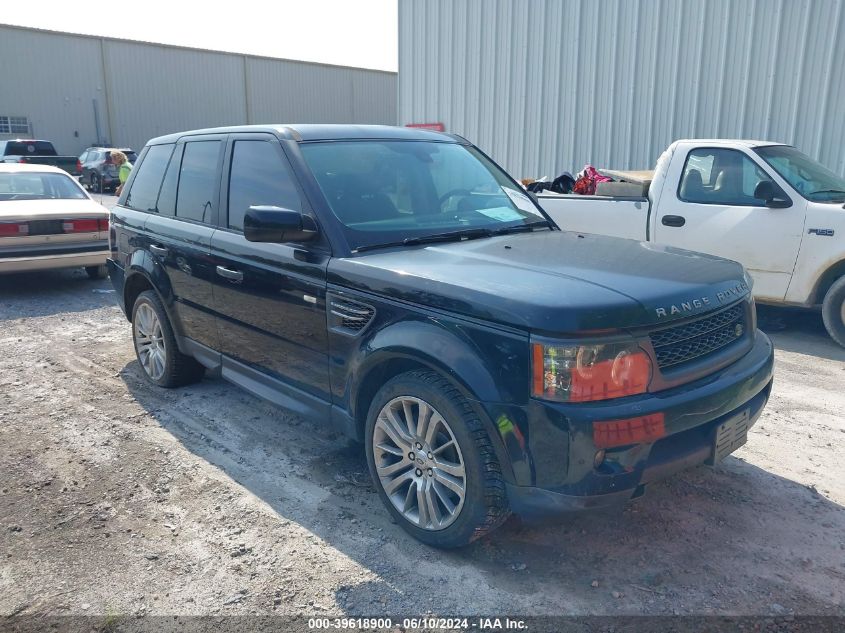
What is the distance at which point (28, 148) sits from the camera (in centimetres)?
2414

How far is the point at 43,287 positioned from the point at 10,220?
134cm

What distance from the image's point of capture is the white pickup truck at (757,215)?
6.05m

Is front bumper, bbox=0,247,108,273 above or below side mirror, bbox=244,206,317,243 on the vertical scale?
below

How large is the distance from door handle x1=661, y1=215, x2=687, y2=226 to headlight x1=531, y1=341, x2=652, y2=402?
4467 mm

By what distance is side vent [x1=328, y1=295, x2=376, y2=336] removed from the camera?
124 inches

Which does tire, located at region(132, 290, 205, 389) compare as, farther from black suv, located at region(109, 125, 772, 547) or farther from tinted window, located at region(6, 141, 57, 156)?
tinted window, located at region(6, 141, 57, 156)

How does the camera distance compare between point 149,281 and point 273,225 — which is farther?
point 149,281

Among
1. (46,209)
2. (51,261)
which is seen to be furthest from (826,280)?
(46,209)

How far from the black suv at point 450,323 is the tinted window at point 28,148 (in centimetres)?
2325

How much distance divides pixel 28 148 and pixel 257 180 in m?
24.5

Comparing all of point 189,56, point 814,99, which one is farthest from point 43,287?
point 189,56

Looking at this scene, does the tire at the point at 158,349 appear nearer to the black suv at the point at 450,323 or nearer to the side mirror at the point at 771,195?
the black suv at the point at 450,323

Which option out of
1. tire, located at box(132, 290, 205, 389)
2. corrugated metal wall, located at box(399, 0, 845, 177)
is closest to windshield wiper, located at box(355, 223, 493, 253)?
tire, located at box(132, 290, 205, 389)

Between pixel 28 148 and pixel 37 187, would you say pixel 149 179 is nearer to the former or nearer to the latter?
pixel 37 187
